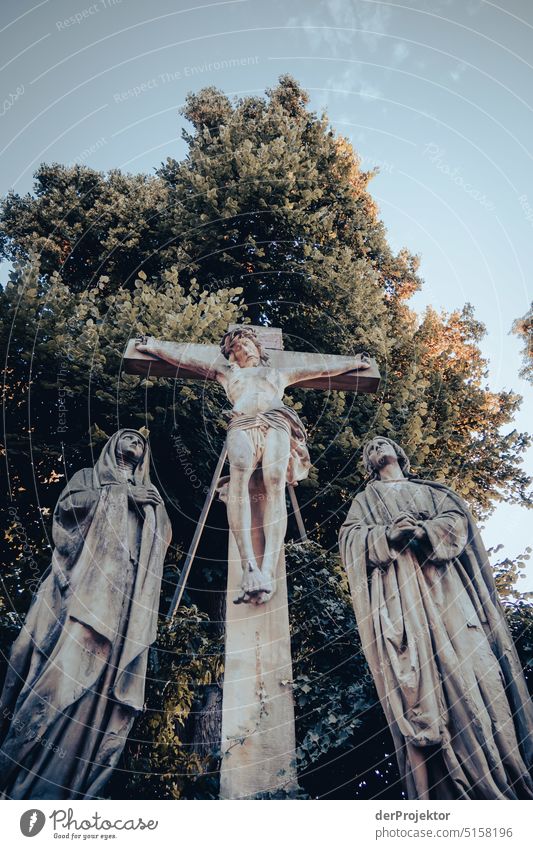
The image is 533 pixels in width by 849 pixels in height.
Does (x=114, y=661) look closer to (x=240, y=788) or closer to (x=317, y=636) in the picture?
(x=240, y=788)

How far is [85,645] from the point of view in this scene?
14.0 feet

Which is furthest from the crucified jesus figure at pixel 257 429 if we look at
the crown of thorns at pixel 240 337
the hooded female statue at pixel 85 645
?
the hooded female statue at pixel 85 645

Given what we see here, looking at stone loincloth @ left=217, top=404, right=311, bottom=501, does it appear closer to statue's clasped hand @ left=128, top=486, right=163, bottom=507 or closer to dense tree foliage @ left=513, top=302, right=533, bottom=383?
statue's clasped hand @ left=128, top=486, right=163, bottom=507

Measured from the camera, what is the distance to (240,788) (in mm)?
3938

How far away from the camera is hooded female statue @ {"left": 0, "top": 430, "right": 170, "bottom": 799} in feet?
12.9

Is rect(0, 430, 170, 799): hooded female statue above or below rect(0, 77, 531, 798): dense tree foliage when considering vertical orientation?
below

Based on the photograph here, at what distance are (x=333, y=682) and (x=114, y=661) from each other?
320 cm

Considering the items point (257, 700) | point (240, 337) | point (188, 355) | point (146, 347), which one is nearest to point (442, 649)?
A: point (257, 700)

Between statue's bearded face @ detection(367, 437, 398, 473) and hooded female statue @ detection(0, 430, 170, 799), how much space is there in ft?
5.58

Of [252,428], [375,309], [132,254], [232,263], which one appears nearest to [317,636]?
[252,428]

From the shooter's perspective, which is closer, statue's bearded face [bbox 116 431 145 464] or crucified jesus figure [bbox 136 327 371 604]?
crucified jesus figure [bbox 136 327 371 604]

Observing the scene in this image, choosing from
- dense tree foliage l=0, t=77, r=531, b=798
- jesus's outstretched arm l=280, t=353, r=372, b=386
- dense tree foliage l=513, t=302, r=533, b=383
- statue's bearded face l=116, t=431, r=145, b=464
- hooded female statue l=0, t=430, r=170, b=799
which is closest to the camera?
hooded female statue l=0, t=430, r=170, b=799

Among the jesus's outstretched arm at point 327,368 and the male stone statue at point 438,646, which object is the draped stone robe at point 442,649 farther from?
the jesus's outstretched arm at point 327,368

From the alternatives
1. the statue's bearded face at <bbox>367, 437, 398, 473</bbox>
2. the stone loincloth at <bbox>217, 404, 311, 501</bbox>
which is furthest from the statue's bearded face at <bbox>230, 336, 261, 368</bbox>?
the statue's bearded face at <bbox>367, 437, 398, 473</bbox>
